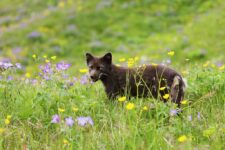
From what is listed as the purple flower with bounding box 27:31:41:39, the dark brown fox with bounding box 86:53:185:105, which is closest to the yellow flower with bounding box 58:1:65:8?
the purple flower with bounding box 27:31:41:39

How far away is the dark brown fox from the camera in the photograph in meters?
6.43

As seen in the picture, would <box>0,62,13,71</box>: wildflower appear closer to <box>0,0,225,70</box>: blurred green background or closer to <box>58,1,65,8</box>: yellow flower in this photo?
<box>0,0,225,70</box>: blurred green background

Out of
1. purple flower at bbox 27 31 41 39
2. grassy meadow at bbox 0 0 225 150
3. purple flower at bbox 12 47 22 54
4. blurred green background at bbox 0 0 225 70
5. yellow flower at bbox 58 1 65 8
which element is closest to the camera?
grassy meadow at bbox 0 0 225 150

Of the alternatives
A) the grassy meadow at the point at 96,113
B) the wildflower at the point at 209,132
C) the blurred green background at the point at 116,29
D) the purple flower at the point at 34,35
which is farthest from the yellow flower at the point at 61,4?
the wildflower at the point at 209,132

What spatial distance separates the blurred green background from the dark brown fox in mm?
14137

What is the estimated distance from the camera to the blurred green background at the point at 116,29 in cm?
2259

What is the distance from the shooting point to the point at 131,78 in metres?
6.96

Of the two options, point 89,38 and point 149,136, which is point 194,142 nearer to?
point 149,136

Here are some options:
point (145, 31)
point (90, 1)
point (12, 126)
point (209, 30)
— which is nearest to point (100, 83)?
point (12, 126)

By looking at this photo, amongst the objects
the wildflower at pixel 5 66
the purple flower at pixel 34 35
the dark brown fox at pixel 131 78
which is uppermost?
the purple flower at pixel 34 35

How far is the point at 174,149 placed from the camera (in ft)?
13.5

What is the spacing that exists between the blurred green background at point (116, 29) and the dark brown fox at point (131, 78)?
14137 mm

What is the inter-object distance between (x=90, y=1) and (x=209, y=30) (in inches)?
432

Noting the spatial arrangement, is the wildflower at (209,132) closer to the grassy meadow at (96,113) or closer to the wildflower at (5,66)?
the grassy meadow at (96,113)
